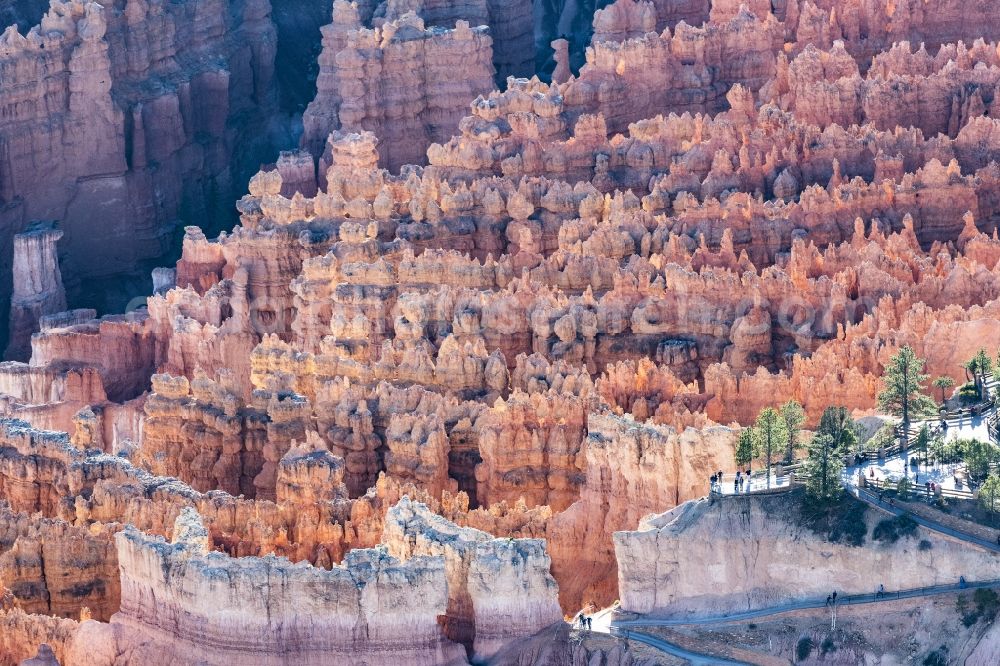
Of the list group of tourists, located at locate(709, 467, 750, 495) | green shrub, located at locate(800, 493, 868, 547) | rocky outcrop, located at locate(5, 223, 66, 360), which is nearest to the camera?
green shrub, located at locate(800, 493, 868, 547)

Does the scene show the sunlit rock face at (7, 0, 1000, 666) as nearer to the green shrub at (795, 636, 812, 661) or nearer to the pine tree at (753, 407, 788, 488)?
the green shrub at (795, 636, 812, 661)

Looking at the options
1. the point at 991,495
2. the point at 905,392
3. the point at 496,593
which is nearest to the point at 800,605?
the point at 991,495

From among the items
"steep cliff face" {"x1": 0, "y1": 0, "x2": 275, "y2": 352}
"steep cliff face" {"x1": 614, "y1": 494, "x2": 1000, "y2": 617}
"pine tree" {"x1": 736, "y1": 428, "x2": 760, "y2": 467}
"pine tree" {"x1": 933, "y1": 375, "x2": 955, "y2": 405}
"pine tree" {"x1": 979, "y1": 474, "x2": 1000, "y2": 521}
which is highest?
"steep cliff face" {"x1": 0, "y1": 0, "x2": 275, "y2": 352}

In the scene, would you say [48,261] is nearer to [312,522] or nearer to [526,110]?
[526,110]

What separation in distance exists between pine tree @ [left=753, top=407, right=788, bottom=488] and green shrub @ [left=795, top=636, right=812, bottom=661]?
312 cm

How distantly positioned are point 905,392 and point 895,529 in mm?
4480

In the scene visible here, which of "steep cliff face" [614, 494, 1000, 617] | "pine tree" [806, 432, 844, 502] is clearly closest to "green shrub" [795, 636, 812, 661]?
"steep cliff face" [614, 494, 1000, 617]

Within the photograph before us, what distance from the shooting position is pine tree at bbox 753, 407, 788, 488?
46594 millimetres

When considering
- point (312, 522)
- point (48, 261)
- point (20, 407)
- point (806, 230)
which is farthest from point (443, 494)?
point (48, 261)

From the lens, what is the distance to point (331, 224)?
6806cm

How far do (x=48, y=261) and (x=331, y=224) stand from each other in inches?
402

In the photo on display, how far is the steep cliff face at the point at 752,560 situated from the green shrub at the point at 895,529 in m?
0.06

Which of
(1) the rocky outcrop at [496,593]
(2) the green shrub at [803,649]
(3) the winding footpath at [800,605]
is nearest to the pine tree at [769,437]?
(3) the winding footpath at [800,605]

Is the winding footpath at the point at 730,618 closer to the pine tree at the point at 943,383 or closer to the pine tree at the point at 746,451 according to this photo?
the pine tree at the point at 746,451
